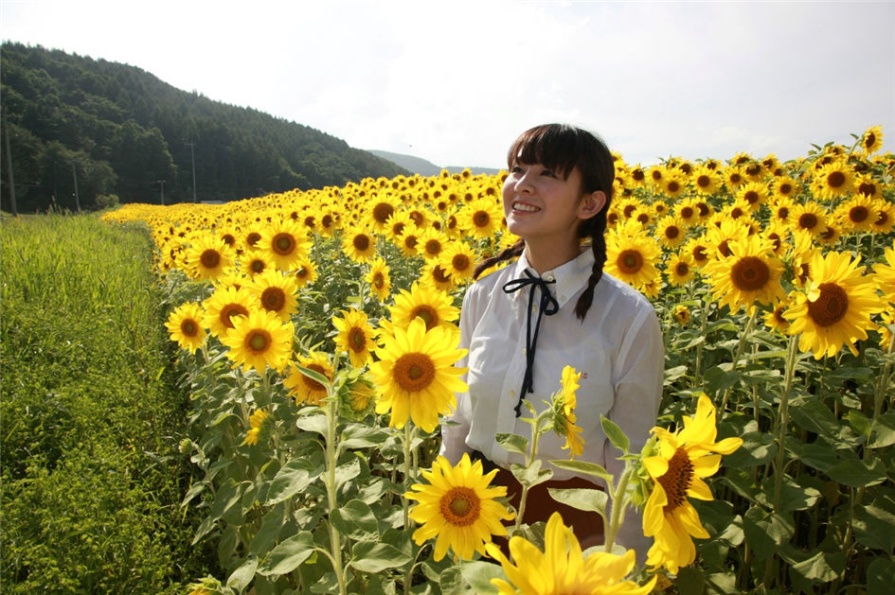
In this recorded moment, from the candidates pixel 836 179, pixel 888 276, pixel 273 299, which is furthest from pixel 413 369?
pixel 836 179

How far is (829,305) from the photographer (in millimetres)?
1943

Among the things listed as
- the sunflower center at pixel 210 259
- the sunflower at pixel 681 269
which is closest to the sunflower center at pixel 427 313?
the sunflower at pixel 681 269

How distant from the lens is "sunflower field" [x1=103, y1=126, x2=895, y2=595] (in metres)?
0.98

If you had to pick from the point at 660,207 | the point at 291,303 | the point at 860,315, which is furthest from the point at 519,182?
the point at 660,207

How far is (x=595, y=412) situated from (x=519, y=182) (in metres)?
0.85

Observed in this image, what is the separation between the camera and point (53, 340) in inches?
214

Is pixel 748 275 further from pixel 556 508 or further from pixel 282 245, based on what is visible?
pixel 282 245

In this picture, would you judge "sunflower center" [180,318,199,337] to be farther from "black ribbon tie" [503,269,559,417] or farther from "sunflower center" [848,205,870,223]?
"sunflower center" [848,205,870,223]

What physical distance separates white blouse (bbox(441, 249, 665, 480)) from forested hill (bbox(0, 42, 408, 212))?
149ft

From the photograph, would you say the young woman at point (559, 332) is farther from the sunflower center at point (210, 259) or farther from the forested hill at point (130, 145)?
the forested hill at point (130, 145)

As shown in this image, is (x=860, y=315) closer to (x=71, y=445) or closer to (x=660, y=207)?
(x=71, y=445)

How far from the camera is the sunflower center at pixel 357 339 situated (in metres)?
2.42

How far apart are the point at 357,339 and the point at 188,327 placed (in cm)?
170

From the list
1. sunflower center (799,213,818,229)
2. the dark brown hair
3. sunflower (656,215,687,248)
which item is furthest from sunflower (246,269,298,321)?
sunflower center (799,213,818,229)
